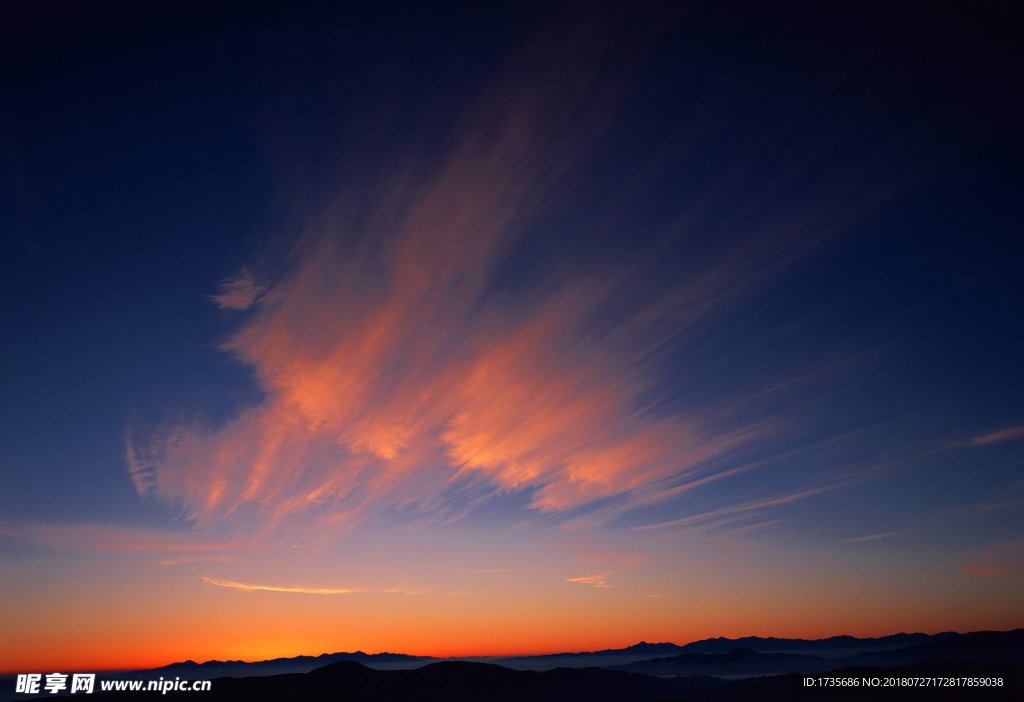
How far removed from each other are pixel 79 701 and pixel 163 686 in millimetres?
15362

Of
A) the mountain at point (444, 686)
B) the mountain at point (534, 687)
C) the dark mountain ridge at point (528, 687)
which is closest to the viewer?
the mountain at point (534, 687)

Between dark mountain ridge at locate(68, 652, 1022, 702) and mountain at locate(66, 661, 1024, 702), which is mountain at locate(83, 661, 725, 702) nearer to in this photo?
dark mountain ridge at locate(68, 652, 1022, 702)

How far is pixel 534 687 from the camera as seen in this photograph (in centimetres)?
13512

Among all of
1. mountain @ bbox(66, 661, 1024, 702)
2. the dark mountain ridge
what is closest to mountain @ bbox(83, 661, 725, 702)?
the dark mountain ridge

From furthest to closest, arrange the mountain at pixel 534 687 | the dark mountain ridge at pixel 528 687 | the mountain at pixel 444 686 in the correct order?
the mountain at pixel 444 686
the dark mountain ridge at pixel 528 687
the mountain at pixel 534 687

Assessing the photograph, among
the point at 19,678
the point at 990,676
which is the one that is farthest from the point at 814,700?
the point at 19,678

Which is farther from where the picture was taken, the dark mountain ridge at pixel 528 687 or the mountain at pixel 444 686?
the mountain at pixel 444 686

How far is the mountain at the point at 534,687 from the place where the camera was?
96.2 metres

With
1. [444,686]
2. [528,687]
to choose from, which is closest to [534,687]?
[528,687]

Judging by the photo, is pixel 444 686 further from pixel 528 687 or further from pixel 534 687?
pixel 534 687

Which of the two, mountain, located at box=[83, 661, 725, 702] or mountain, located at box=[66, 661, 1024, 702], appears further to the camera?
mountain, located at box=[83, 661, 725, 702]

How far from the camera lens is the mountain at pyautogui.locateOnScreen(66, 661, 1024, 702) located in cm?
9625

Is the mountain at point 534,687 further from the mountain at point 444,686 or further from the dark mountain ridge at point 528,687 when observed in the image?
the mountain at point 444,686

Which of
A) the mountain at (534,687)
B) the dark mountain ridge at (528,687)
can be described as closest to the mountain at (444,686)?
the dark mountain ridge at (528,687)
